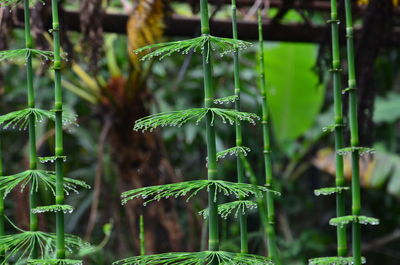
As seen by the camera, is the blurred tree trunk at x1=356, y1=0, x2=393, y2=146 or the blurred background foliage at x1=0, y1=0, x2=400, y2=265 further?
the blurred background foliage at x1=0, y1=0, x2=400, y2=265

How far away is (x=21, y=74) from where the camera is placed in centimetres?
358

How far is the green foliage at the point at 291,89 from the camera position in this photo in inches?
124

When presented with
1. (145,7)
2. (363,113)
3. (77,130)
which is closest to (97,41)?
(145,7)

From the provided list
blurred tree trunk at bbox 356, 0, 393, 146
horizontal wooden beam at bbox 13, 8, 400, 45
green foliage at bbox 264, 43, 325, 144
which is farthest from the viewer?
green foliage at bbox 264, 43, 325, 144

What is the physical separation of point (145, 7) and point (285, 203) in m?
2.11

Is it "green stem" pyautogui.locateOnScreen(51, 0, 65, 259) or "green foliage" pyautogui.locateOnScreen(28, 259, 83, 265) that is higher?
"green stem" pyautogui.locateOnScreen(51, 0, 65, 259)

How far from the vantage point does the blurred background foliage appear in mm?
2318

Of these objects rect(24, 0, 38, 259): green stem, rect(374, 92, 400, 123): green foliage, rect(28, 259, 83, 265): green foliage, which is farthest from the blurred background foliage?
rect(28, 259, 83, 265): green foliage

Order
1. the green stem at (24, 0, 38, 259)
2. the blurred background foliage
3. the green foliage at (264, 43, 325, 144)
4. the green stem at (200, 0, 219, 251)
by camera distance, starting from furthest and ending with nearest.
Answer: the green foliage at (264, 43, 325, 144) < the blurred background foliage < the green stem at (24, 0, 38, 259) < the green stem at (200, 0, 219, 251)

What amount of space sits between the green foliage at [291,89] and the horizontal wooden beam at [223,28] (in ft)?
2.98

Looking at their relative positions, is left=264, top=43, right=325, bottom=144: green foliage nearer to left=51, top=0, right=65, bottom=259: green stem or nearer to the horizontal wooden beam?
the horizontal wooden beam

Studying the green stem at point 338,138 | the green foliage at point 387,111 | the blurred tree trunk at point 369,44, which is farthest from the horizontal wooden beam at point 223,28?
the green stem at point 338,138

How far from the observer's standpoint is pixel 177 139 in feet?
11.7

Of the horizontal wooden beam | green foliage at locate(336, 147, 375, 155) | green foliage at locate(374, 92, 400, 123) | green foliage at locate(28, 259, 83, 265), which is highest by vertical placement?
the horizontal wooden beam
